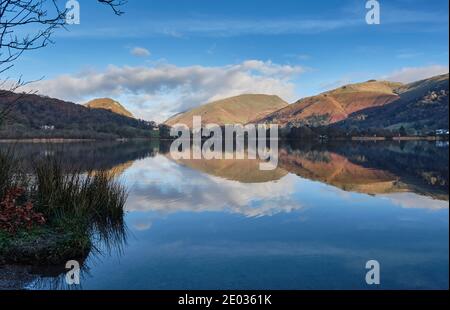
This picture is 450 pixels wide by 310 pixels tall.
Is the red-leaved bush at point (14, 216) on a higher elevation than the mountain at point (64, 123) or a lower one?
lower

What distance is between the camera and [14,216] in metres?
9.29

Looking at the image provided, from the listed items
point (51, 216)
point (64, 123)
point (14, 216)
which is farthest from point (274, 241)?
point (64, 123)

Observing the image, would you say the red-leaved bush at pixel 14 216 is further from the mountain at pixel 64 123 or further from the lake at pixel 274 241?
the mountain at pixel 64 123

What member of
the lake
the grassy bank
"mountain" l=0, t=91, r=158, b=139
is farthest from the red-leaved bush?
A: "mountain" l=0, t=91, r=158, b=139

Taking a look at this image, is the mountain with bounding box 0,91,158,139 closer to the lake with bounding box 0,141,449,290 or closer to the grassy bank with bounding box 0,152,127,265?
the lake with bounding box 0,141,449,290

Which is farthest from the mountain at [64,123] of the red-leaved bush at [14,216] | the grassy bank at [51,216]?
the red-leaved bush at [14,216]

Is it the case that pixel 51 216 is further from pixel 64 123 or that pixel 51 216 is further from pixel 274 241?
pixel 64 123

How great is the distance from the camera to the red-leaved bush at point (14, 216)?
8.99 metres

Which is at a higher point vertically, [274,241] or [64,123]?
[64,123]

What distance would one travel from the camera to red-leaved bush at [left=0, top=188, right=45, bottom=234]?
8.99 metres

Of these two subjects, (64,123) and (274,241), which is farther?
(64,123)

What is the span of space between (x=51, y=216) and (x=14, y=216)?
4.70ft

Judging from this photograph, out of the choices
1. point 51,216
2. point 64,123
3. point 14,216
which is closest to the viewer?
point 14,216

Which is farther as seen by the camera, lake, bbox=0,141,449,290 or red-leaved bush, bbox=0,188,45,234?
red-leaved bush, bbox=0,188,45,234
